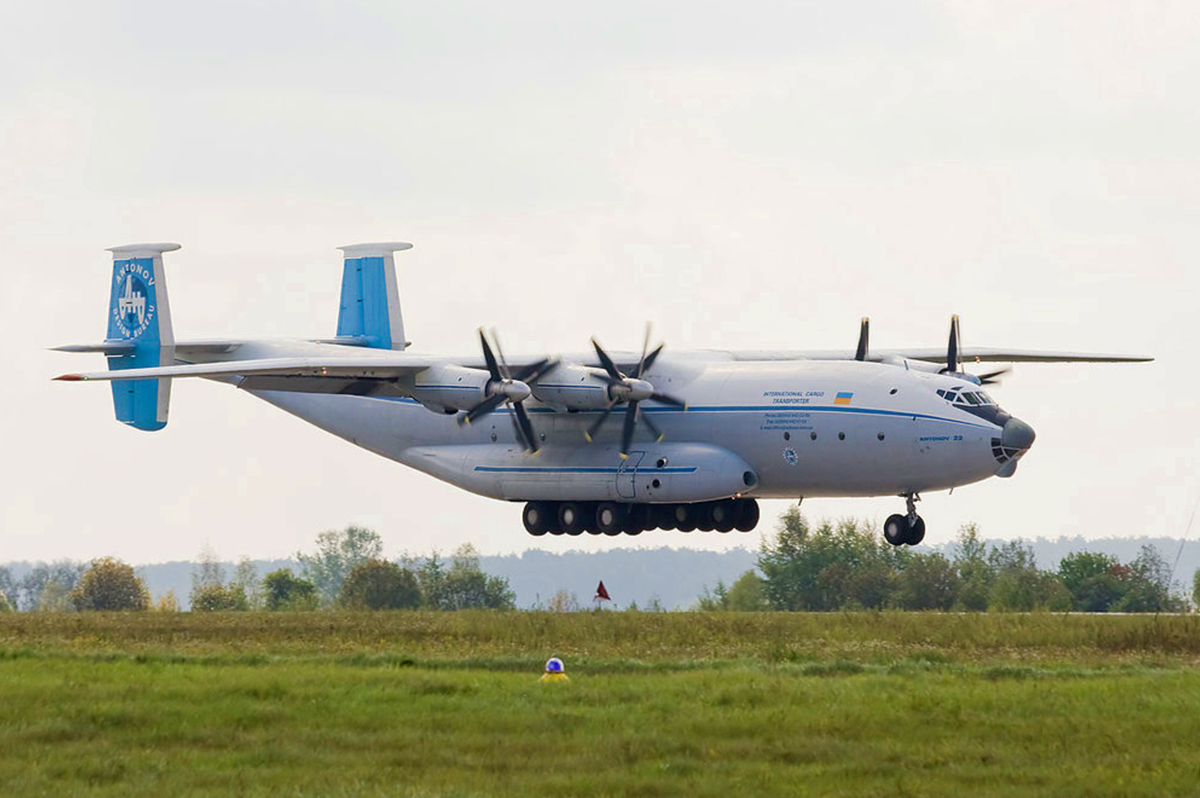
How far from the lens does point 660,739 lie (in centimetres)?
1917

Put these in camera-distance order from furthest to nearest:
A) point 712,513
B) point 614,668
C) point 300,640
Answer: point 712,513, point 300,640, point 614,668

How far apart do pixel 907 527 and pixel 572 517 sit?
8241mm

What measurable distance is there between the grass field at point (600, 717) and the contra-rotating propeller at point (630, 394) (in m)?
10.7

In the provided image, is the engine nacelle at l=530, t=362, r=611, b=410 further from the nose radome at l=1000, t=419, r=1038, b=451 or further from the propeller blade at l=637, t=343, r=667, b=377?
the nose radome at l=1000, t=419, r=1038, b=451

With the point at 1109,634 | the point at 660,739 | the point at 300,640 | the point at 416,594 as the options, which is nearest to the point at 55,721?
the point at 660,739

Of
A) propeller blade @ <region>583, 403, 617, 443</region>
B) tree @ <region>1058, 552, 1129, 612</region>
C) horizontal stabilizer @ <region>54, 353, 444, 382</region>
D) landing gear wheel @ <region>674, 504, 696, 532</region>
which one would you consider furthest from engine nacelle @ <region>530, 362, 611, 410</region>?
tree @ <region>1058, 552, 1129, 612</region>

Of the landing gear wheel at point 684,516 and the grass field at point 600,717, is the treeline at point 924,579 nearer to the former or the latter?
the landing gear wheel at point 684,516

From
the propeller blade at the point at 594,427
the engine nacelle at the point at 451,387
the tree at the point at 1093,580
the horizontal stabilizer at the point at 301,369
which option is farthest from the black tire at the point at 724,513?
the tree at the point at 1093,580

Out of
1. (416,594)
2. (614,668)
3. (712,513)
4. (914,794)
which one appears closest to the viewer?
(914,794)

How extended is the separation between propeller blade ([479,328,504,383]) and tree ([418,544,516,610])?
430 inches

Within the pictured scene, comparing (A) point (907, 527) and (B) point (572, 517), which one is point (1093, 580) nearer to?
(A) point (907, 527)

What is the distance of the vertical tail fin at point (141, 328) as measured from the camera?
47.0 metres

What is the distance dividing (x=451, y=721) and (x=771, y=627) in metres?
13.9

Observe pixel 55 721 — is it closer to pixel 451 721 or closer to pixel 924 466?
pixel 451 721
